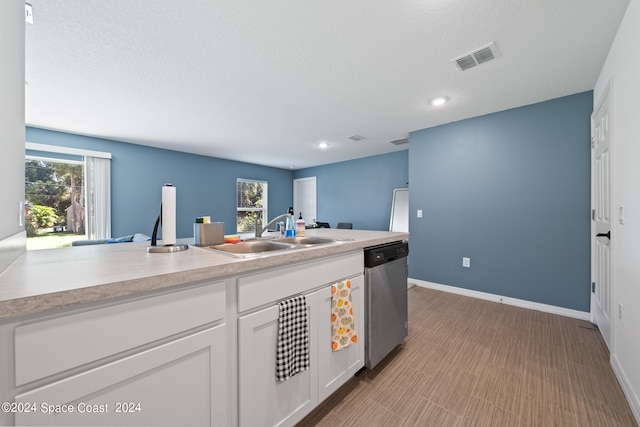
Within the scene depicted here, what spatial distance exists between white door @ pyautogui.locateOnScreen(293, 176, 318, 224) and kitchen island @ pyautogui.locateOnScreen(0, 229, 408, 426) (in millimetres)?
5506

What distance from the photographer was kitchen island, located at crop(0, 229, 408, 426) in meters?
0.61

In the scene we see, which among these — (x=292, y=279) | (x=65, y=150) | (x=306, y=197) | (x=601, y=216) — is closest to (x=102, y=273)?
(x=292, y=279)

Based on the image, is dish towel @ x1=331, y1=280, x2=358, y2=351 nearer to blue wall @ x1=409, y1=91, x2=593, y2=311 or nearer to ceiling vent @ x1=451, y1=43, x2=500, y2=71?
ceiling vent @ x1=451, y1=43, x2=500, y2=71

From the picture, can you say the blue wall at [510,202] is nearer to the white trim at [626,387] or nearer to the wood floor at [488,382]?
the wood floor at [488,382]

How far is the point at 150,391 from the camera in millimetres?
789

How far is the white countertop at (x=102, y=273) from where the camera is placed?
60 cm

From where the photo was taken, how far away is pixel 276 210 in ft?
22.4

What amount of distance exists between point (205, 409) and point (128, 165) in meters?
4.76

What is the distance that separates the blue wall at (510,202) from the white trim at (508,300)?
53 mm

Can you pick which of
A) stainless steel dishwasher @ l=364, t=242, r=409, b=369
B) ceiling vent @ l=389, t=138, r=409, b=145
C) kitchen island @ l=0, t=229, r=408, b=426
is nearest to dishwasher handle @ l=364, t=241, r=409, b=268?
stainless steel dishwasher @ l=364, t=242, r=409, b=369

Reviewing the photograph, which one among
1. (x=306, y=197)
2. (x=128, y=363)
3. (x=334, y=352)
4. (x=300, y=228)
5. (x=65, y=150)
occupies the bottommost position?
(x=334, y=352)

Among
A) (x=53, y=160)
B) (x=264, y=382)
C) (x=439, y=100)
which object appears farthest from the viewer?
(x=53, y=160)

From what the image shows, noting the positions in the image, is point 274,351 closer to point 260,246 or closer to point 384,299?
point 260,246

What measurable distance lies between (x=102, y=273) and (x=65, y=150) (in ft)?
14.4
